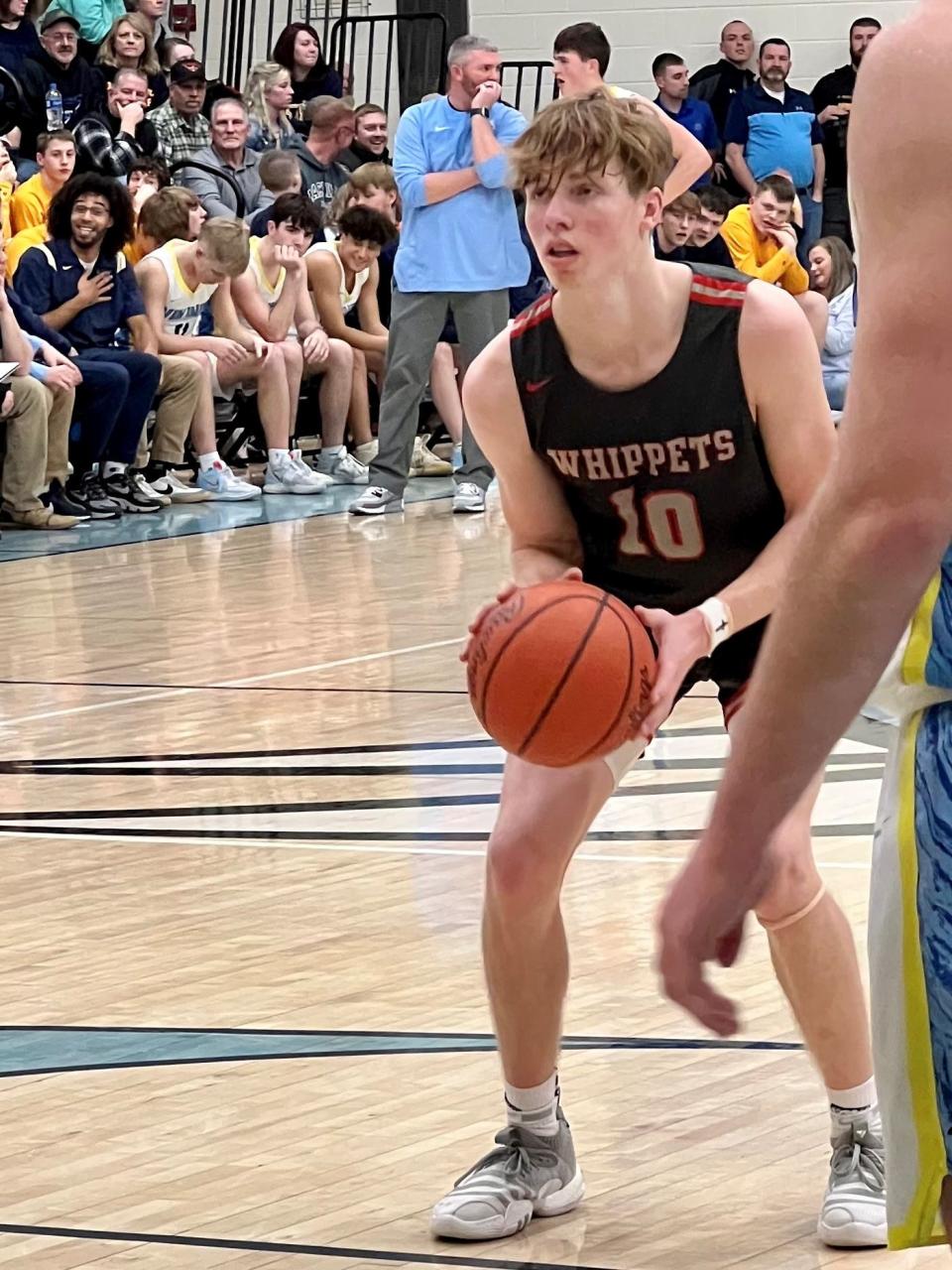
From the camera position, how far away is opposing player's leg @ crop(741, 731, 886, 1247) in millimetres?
2906

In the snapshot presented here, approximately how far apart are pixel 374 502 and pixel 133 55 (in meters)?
4.79

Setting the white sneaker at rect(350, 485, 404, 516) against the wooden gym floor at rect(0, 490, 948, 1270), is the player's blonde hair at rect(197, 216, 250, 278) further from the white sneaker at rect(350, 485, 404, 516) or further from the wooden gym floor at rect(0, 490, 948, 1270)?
the wooden gym floor at rect(0, 490, 948, 1270)

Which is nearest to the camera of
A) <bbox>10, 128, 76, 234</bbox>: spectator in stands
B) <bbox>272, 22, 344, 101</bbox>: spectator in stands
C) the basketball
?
the basketball

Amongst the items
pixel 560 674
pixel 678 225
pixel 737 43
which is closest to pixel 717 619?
pixel 560 674

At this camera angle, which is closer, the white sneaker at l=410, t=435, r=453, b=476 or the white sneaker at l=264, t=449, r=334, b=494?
the white sneaker at l=264, t=449, r=334, b=494

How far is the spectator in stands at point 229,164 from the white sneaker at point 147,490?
85.6 inches

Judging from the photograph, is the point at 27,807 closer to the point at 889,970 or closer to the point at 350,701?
the point at 350,701

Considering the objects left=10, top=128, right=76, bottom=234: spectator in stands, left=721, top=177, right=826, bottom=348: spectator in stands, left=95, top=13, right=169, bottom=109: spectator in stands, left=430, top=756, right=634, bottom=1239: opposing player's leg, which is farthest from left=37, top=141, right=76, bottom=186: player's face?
left=430, top=756, right=634, bottom=1239: opposing player's leg

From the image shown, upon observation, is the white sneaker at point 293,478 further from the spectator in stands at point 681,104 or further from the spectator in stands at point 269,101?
the spectator in stands at point 681,104

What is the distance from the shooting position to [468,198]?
1084cm

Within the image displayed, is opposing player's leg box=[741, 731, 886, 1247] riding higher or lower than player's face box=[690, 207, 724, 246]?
higher

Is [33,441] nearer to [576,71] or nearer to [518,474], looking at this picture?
[576,71]

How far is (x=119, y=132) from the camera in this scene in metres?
13.5

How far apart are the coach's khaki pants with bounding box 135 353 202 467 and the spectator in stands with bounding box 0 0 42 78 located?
304 centimetres
